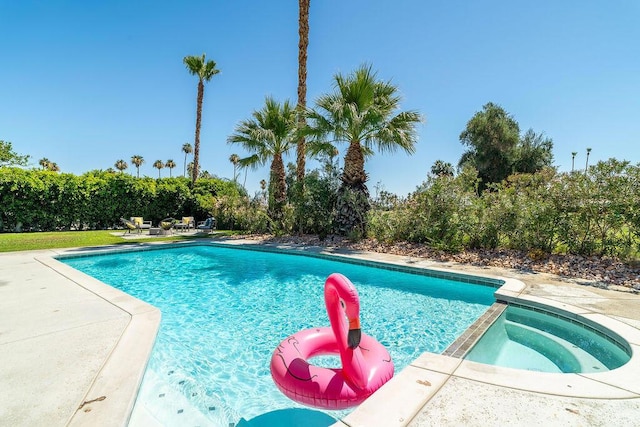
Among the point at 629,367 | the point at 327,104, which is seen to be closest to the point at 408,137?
the point at 327,104

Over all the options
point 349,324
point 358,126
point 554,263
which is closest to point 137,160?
point 358,126

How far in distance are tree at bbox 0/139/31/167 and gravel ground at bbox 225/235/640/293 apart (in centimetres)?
3307

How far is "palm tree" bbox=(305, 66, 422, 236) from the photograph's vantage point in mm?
10891

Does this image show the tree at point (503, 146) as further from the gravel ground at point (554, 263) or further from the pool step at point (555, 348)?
the pool step at point (555, 348)

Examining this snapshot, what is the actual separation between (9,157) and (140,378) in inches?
1421

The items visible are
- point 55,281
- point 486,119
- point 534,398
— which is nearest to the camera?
point 534,398

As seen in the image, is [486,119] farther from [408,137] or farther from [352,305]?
[352,305]

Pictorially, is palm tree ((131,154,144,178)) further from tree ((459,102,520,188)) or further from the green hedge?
tree ((459,102,520,188))

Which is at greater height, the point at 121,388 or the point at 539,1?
the point at 539,1

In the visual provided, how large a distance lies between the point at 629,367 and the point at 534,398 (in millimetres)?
1353

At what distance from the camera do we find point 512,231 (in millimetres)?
8367

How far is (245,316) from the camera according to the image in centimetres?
533

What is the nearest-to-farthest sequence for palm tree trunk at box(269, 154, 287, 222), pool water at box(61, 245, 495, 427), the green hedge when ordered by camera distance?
pool water at box(61, 245, 495, 427), palm tree trunk at box(269, 154, 287, 222), the green hedge

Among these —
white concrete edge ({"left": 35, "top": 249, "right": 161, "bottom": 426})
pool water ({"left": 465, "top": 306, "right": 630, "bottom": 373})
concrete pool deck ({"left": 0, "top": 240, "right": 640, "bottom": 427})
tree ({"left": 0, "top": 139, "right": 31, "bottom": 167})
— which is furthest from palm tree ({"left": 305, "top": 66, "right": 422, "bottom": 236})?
tree ({"left": 0, "top": 139, "right": 31, "bottom": 167})
